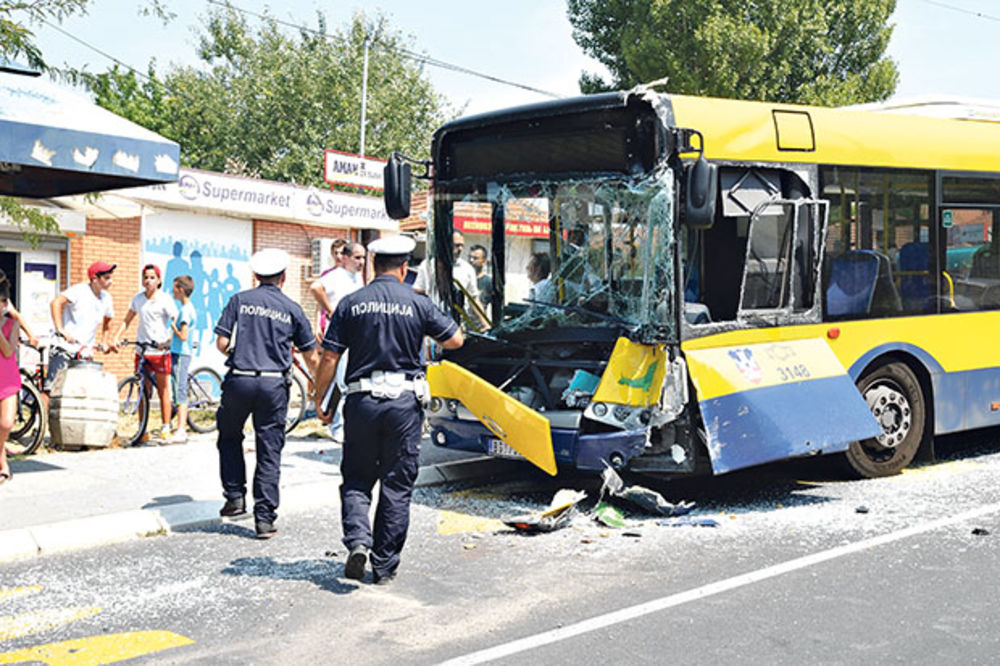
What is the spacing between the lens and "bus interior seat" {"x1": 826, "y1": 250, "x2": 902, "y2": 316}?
8.73m

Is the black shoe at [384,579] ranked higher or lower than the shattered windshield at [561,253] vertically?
lower

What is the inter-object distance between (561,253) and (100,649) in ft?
15.2

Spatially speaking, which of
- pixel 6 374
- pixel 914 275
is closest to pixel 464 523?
pixel 6 374

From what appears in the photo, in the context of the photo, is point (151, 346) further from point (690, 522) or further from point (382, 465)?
point (690, 522)

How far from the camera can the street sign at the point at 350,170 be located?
68.9 feet

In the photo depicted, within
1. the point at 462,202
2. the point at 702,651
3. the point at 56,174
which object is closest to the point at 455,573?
the point at 702,651

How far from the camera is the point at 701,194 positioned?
741 centimetres

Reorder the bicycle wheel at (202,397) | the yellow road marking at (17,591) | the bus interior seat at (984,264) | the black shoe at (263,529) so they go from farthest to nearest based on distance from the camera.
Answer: the bicycle wheel at (202,397)
the bus interior seat at (984,264)
the black shoe at (263,529)
the yellow road marking at (17,591)

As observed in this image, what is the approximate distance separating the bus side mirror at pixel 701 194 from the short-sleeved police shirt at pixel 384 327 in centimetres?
214

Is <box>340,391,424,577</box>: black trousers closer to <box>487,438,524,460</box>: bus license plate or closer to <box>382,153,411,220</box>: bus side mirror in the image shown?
<box>487,438,524,460</box>: bus license plate

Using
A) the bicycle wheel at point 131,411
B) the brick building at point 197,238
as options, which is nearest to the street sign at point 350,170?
the brick building at point 197,238

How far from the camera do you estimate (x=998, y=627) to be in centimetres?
514

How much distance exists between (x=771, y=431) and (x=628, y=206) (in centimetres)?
192

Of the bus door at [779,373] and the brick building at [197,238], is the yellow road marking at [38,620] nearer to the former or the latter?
the bus door at [779,373]
